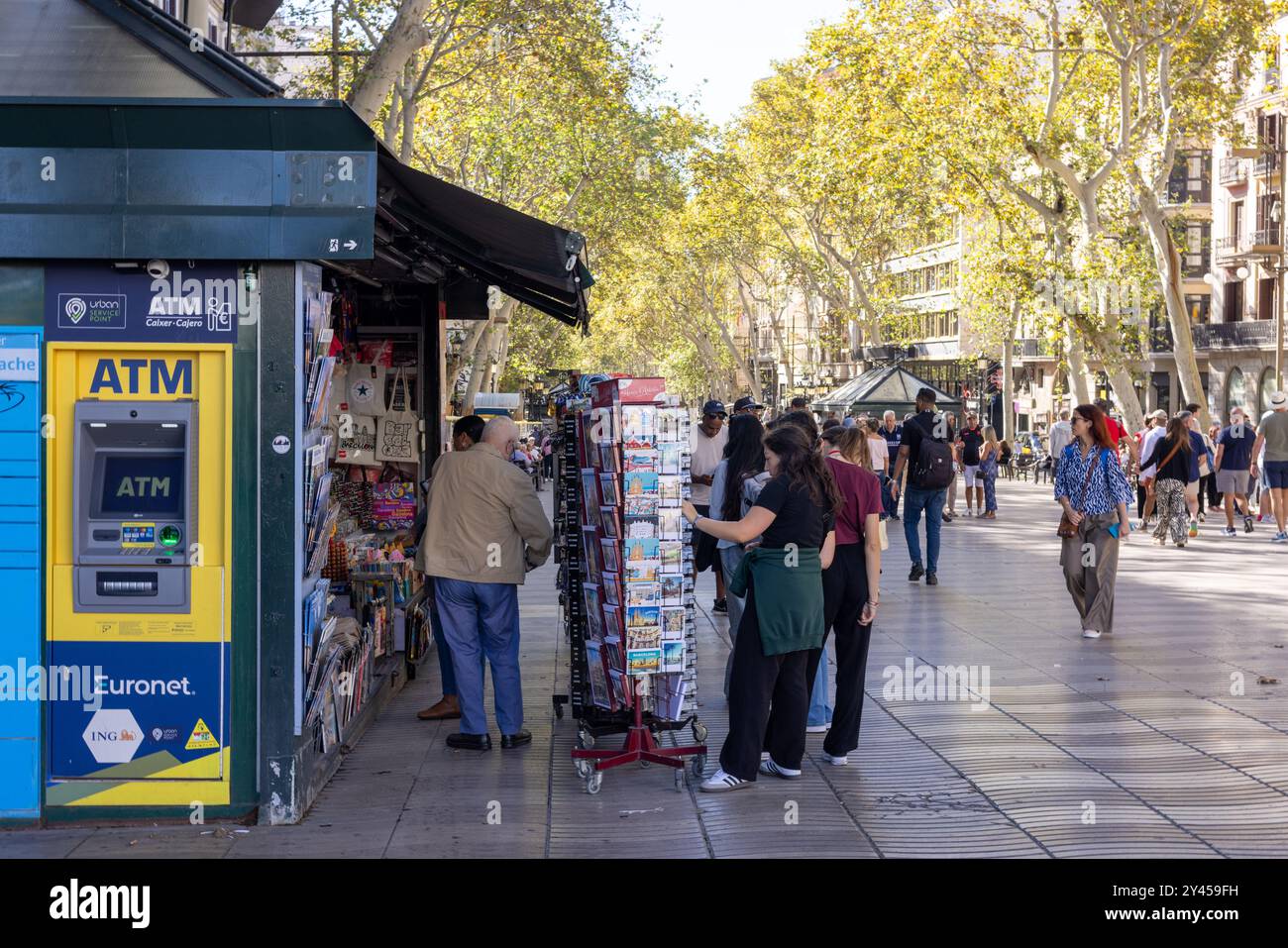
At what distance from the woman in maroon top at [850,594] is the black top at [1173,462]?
1199cm

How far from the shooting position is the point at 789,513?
708 cm

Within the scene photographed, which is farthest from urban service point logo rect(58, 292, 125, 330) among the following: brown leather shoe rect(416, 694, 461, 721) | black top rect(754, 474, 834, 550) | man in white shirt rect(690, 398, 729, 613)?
man in white shirt rect(690, 398, 729, 613)

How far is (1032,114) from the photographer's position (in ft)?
82.8

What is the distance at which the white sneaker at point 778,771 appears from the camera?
747 centimetres

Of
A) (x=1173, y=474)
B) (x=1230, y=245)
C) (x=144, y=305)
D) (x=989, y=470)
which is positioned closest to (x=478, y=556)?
(x=144, y=305)

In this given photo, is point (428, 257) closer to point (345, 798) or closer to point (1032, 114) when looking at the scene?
point (345, 798)

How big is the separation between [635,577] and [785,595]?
2.53 feet

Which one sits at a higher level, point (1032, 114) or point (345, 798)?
point (1032, 114)

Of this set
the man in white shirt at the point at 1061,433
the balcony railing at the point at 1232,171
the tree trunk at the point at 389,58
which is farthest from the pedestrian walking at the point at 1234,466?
the balcony railing at the point at 1232,171

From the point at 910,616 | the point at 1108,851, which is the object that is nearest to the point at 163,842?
the point at 1108,851

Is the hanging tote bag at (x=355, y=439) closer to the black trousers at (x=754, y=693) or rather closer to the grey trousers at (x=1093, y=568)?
the black trousers at (x=754, y=693)

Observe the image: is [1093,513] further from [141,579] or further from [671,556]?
[141,579]

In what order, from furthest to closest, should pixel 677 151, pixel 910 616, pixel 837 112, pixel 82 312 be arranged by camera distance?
1. pixel 677 151
2. pixel 837 112
3. pixel 910 616
4. pixel 82 312

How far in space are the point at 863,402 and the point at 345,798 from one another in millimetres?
21562
